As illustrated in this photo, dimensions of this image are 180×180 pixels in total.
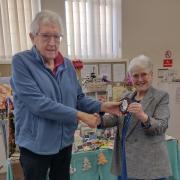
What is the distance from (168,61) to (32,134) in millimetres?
2336

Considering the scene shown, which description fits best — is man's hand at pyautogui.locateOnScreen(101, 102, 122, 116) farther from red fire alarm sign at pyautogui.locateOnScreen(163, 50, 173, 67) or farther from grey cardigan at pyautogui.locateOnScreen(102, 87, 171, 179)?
red fire alarm sign at pyautogui.locateOnScreen(163, 50, 173, 67)

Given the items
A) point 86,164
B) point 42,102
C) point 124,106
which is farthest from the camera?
point 86,164

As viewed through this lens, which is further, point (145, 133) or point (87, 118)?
point (145, 133)

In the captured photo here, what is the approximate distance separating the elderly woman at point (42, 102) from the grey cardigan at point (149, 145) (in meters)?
0.30

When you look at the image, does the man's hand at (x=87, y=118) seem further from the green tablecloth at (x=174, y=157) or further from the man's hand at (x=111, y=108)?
the green tablecloth at (x=174, y=157)

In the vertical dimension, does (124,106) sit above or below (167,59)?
below

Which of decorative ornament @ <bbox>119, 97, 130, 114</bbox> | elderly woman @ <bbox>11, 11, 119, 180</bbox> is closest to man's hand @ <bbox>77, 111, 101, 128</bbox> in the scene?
elderly woman @ <bbox>11, 11, 119, 180</bbox>

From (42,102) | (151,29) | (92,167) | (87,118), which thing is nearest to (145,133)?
(87,118)

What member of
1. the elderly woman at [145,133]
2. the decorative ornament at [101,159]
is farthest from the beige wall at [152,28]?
the elderly woman at [145,133]

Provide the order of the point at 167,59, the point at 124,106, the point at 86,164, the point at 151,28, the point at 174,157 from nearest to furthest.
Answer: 1. the point at 124,106
2. the point at 86,164
3. the point at 174,157
4. the point at 151,28
5. the point at 167,59

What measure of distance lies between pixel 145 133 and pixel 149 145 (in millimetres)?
70

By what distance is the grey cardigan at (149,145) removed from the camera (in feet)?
4.47

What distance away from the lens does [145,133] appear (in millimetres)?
1367

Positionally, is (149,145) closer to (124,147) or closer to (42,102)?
(124,147)
